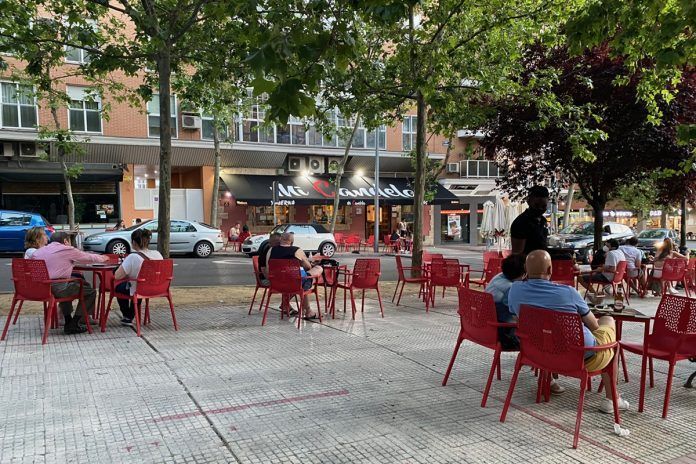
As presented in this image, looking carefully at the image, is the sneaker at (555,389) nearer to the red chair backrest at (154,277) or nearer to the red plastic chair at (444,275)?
the red plastic chair at (444,275)

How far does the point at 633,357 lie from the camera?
233 inches

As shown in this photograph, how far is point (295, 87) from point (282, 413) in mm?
2432

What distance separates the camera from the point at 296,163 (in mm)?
29797

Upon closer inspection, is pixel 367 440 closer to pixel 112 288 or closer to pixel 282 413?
Answer: pixel 282 413

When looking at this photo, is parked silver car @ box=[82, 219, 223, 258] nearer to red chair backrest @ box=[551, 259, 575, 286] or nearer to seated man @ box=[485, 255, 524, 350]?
red chair backrest @ box=[551, 259, 575, 286]

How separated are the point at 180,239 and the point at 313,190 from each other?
33.4 ft

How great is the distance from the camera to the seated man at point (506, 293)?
445cm

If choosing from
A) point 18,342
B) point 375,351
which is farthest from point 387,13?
point 18,342

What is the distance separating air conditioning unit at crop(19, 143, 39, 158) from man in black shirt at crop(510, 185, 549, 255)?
24225mm

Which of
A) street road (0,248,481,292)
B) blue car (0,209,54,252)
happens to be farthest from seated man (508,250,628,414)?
blue car (0,209,54,252)

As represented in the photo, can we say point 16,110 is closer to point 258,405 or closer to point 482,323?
point 258,405

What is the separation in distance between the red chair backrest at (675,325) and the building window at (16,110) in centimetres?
2513

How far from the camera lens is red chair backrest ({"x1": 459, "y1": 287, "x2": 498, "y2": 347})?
4363 mm

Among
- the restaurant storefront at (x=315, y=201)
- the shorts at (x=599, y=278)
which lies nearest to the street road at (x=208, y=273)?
the shorts at (x=599, y=278)
